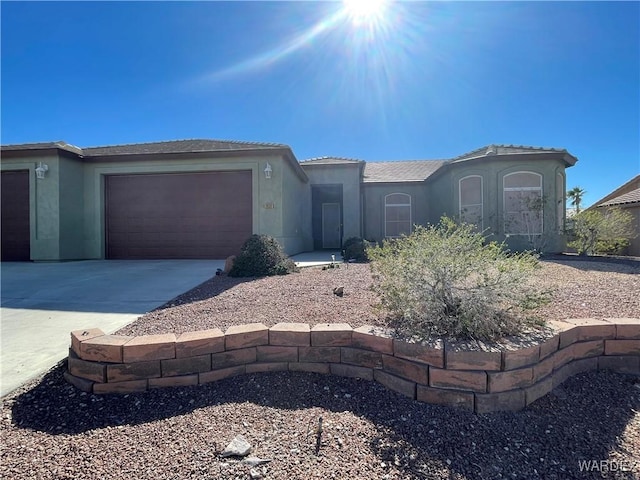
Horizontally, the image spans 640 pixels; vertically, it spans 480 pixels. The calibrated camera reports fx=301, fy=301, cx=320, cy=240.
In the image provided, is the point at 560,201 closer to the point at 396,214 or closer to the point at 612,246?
the point at 612,246

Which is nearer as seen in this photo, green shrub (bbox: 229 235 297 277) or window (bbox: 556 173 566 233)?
green shrub (bbox: 229 235 297 277)

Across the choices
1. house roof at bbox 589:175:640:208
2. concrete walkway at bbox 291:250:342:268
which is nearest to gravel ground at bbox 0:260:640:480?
concrete walkway at bbox 291:250:342:268

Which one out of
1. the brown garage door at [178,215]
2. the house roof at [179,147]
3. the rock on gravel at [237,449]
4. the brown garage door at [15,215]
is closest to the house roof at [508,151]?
the house roof at [179,147]

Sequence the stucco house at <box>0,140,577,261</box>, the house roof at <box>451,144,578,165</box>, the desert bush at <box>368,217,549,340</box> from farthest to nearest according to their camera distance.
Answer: the house roof at <box>451,144,578,165</box> → the stucco house at <box>0,140,577,261</box> → the desert bush at <box>368,217,549,340</box>

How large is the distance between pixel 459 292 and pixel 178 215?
9535 mm

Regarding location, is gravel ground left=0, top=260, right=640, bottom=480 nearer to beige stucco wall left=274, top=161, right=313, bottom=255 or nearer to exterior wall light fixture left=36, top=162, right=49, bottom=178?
beige stucco wall left=274, top=161, right=313, bottom=255

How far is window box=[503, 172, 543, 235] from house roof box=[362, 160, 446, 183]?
405 centimetres

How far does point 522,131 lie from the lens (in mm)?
12430

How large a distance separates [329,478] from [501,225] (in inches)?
458

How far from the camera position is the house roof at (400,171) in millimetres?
15250

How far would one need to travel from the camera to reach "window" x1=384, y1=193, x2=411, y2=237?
14984 millimetres

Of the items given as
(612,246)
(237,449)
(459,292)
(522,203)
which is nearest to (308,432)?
(237,449)

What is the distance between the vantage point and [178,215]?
995 cm

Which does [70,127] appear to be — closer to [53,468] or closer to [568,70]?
[53,468]
